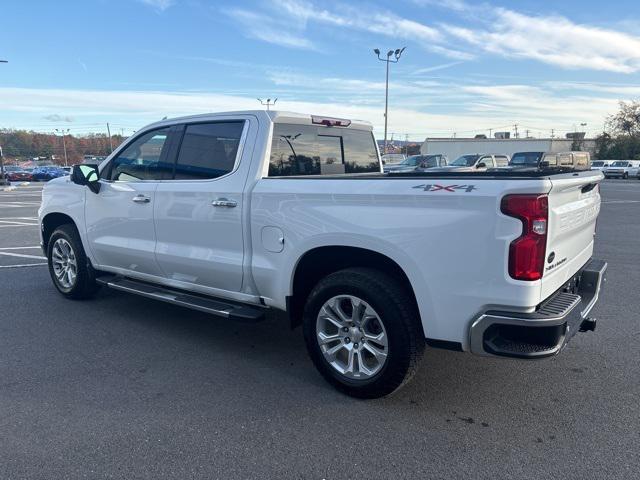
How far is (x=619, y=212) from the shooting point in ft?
52.9

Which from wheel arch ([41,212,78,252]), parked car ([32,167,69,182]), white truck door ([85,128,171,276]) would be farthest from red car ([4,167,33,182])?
white truck door ([85,128,171,276])

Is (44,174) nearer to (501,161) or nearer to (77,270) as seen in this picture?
(501,161)

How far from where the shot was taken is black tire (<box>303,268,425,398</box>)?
3328mm

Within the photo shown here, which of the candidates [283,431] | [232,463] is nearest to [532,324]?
[283,431]

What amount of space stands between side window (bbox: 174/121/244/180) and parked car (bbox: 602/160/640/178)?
150ft

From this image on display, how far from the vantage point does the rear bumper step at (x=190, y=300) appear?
410 cm

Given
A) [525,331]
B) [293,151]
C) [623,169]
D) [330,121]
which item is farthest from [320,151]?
[623,169]

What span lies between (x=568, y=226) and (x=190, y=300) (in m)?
3.00

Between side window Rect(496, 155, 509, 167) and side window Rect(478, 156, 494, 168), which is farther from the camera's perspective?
side window Rect(496, 155, 509, 167)

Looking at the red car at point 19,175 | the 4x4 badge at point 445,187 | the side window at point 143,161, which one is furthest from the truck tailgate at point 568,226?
the red car at point 19,175

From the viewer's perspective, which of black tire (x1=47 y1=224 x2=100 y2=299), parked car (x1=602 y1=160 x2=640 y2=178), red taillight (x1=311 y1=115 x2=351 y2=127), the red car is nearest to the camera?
red taillight (x1=311 y1=115 x2=351 y2=127)

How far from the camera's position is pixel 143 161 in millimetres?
5074

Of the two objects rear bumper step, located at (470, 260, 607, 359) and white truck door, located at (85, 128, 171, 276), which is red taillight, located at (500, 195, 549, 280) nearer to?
rear bumper step, located at (470, 260, 607, 359)

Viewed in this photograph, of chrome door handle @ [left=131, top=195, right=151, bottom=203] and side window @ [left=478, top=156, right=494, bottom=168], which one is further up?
chrome door handle @ [left=131, top=195, right=151, bottom=203]
